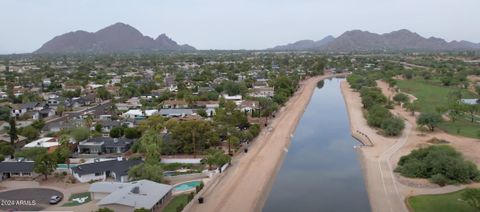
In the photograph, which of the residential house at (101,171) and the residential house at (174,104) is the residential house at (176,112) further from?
the residential house at (101,171)

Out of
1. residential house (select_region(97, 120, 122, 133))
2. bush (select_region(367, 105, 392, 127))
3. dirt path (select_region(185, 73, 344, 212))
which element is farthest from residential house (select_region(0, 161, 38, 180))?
bush (select_region(367, 105, 392, 127))

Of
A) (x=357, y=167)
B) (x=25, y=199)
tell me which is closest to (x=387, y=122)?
(x=357, y=167)

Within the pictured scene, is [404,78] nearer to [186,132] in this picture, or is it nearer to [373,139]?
[373,139]

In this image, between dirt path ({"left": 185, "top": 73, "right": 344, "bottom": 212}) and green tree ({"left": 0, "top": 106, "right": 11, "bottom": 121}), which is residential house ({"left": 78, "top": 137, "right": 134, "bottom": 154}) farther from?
green tree ({"left": 0, "top": 106, "right": 11, "bottom": 121})

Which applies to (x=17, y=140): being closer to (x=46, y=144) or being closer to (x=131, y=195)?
(x=46, y=144)

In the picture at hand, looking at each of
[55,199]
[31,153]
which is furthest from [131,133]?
[55,199]
